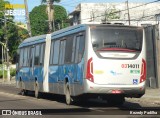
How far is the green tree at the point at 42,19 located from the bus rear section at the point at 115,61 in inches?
3631

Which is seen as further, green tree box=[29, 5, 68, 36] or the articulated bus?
green tree box=[29, 5, 68, 36]

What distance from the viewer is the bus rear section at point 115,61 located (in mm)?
18125

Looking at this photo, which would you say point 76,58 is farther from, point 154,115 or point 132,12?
point 132,12

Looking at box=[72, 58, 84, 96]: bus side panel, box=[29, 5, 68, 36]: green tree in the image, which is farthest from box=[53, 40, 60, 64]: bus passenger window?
box=[29, 5, 68, 36]: green tree

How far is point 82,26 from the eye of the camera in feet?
62.3

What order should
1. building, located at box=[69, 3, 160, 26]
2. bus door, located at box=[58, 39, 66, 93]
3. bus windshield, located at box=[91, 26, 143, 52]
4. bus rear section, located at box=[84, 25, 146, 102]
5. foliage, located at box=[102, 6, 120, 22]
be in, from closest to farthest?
1. bus rear section, located at box=[84, 25, 146, 102]
2. bus windshield, located at box=[91, 26, 143, 52]
3. bus door, located at box=[58, 39, 66, 93]
4. foliage, located at box=[102, 6, 120, 22]
5. building, located at box=[69, 3, 160, 26]

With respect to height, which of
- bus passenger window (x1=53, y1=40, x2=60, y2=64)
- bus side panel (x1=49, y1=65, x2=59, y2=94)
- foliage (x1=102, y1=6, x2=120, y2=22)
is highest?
foliage (x1=102, y1=6, x2=120, y2=22)

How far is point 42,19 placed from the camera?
11619cm

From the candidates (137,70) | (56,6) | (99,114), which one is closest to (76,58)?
(137,70)

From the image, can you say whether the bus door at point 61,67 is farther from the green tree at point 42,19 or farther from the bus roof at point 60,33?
the green tree at point 42,19

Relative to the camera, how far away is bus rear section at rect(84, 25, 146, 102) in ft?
59.5

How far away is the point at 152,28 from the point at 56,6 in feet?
293

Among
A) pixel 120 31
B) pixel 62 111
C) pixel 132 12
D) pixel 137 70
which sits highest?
pixel 132 12

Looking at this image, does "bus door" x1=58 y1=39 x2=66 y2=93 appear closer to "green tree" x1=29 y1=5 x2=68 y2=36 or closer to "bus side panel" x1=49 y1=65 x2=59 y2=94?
"bus side panel" x1=49 y1=65 x2=59 y2=94
